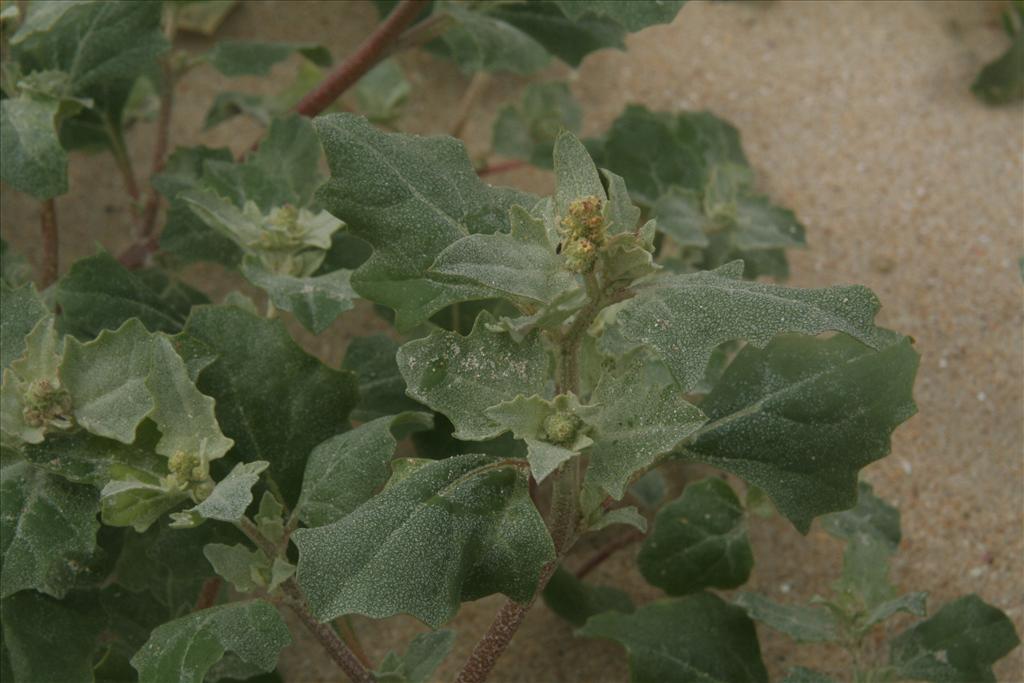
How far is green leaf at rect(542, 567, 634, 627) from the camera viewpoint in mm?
2199

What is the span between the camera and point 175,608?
2.01 metres

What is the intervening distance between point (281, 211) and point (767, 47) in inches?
64.3

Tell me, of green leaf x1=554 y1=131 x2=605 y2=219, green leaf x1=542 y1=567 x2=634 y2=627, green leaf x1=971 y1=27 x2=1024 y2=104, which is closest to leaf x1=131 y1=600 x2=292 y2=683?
green leaf x1=554 y1=131 x2=605 y2=219

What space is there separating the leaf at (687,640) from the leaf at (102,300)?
0.84m

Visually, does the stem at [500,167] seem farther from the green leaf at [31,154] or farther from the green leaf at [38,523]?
the green leaf at [38,523]

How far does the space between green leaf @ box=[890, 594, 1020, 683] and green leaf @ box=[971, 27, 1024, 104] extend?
1.46 meters

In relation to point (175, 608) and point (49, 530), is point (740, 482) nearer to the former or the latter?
point (175, 608)

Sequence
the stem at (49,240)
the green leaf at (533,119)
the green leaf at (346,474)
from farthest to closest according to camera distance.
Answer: the green leaf at (533,119) < the stem at (49,240) < the green leaf at (346,474)

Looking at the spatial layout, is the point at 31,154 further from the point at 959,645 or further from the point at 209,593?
the point at 959,645

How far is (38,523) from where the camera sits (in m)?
1.68

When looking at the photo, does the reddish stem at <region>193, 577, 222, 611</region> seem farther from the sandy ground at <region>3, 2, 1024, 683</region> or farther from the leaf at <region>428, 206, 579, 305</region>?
the leaf at <region>428, 206, 579, 305</region>

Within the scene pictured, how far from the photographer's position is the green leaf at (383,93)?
292 centimetres

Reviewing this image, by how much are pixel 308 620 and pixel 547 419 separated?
0.46 metres

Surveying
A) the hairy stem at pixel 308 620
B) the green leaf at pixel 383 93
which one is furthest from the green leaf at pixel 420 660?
the green leaf at pixel 383 93
